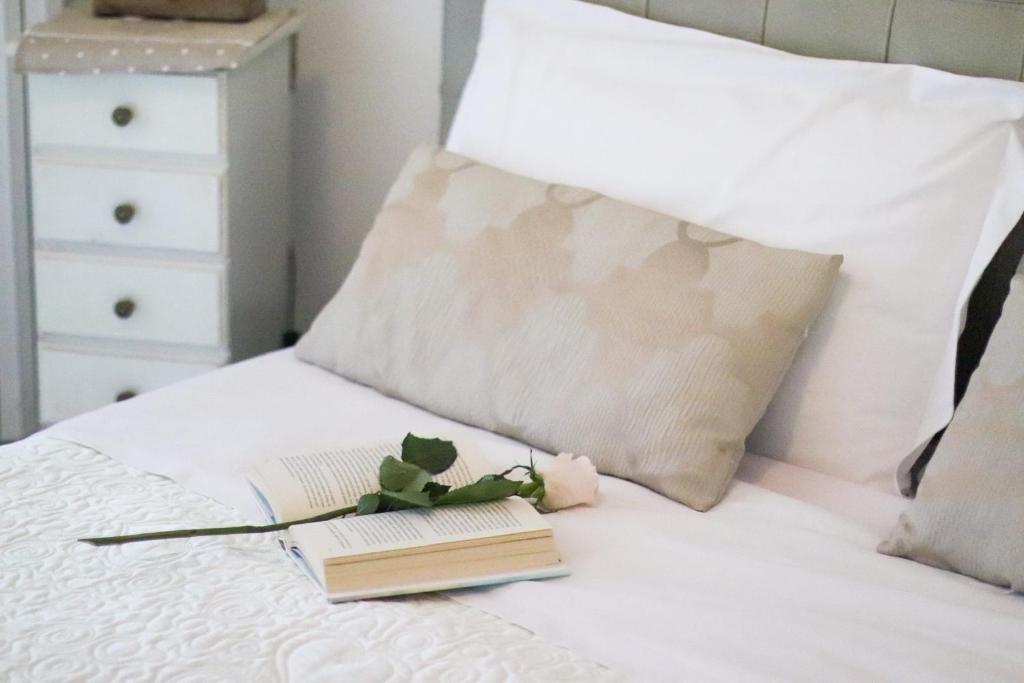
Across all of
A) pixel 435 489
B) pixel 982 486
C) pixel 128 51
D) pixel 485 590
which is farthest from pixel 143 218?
pixel 982 486

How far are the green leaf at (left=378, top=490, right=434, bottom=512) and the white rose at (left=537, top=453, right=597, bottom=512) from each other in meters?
0.15

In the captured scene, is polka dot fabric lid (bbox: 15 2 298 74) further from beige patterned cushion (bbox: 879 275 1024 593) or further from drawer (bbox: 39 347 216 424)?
beige patterned cushion (bbox: 879 275 1024 593)

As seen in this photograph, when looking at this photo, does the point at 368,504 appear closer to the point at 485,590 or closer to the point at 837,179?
the point at 485,590

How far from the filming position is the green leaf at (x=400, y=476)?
1255 millimetres

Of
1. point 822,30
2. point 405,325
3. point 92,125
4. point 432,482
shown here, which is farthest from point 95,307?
point 822,30

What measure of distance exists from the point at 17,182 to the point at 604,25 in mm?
1187

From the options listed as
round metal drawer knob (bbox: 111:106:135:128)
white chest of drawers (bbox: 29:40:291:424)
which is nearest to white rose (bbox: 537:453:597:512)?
white chest of drawers (bbox: 29:40:291:424)

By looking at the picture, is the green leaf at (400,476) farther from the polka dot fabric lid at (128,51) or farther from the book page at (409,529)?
the polka dot fabric lid at (128,51)

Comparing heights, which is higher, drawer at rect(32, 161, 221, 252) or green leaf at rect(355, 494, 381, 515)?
drawer at rect(32, 161, 221, 252)

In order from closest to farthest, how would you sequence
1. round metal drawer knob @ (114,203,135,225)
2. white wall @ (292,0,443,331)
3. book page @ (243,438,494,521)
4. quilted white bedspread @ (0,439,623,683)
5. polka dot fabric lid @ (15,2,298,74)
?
quilted white bedspread @ (0,439,623,683), book page @ (243,438,494,521), polka dot fabric lid @ (15,2,298,74), round metal drawer knob @ (114,203,135,225), white wall @ (292,0,443,331)

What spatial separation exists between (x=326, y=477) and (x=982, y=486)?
2.23ft

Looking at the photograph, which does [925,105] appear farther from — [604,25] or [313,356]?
[313,356]

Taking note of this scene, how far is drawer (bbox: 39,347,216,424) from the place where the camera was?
2094 millimetres

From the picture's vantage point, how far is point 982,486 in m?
1.25
